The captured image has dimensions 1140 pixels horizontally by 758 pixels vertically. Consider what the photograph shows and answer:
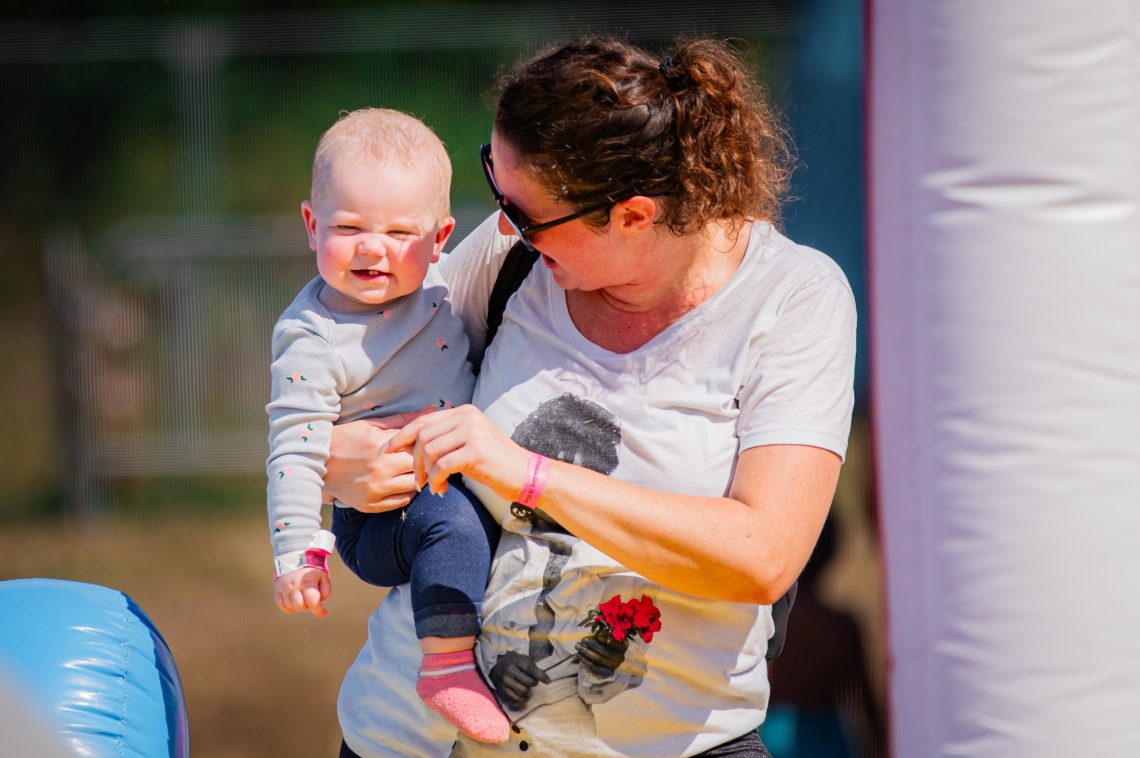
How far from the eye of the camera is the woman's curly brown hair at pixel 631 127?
151cm

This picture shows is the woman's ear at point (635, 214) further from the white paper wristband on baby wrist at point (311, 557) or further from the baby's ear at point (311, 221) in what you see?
the white paper wristband on baby wrist at point (311, 557)

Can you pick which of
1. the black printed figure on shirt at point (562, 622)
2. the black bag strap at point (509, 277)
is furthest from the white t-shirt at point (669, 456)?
the black bag strap at point (509, 277)

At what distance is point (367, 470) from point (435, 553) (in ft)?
0.54

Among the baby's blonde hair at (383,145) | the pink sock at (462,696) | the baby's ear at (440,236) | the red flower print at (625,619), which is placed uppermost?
the baby's blonde hair at (383,145)

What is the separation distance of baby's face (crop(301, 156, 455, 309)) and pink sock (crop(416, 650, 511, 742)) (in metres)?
0.53

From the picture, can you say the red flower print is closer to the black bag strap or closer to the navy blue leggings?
the navy blue leggings

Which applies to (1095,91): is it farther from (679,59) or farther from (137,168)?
(137,168)

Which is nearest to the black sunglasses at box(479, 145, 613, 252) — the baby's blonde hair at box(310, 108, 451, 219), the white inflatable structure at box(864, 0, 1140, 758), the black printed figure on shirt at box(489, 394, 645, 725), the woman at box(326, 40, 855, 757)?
the woman at box(326, 40, 855, 757)

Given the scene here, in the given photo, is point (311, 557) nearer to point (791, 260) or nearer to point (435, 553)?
point (435, 553)

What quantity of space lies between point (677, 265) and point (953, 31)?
0.64m

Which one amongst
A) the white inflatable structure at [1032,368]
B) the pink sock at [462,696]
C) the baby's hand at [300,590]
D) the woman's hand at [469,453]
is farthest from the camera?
the white inflatable structure at [1032,368]

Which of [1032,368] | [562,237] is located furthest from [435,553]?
[1032,368]

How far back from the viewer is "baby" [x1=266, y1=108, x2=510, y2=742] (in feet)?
5.07

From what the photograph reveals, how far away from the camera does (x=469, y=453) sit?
1.35 metres
